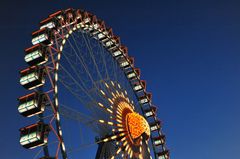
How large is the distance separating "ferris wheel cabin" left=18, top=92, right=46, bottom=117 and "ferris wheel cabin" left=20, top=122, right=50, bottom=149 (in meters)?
0.97

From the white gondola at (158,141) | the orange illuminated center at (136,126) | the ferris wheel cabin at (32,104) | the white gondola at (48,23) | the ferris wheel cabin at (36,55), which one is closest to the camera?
the ferris wheel cabin at (32,104)

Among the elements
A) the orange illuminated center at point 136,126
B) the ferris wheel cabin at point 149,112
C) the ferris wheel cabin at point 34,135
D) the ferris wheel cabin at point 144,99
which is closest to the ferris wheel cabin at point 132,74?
the ferris wheel cabin at point 144,99

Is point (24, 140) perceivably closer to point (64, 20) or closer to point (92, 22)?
point (64, 20)

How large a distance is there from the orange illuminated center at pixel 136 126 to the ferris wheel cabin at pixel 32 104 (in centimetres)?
945

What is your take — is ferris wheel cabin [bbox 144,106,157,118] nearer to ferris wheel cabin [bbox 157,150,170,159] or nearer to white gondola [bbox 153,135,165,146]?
white gondola [bbox 153,135,165,146]

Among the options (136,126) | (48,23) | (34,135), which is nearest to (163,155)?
(136,126)

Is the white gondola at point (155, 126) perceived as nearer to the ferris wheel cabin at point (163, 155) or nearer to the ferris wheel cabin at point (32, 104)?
the ferris wheel cabin at point (163, 155)

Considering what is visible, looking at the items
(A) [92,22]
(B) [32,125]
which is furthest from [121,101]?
(B) [32,125]

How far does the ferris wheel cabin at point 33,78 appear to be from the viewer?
20.1 m

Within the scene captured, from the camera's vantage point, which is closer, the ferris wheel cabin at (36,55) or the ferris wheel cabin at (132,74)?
the ferris wheel cabin at (36,55)

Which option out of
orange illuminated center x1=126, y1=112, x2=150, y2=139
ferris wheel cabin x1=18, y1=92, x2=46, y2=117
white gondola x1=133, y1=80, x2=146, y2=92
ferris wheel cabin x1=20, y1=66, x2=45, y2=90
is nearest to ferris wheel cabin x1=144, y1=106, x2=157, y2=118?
white gondola x1=133, y1=80, x2=146, y2=92

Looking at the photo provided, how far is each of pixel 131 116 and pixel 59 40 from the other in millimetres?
9154

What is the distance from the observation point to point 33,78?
20.1 m

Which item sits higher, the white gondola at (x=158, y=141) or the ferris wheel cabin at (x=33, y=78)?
the ferris wheel cabin at (x=33, y=78)
